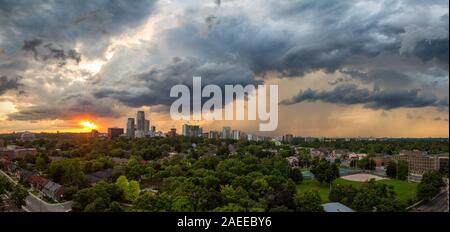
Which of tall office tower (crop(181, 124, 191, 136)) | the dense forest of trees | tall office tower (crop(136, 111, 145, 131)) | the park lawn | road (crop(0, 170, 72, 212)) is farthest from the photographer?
the park lawn

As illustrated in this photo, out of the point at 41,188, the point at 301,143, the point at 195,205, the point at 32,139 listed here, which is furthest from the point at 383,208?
the point at 301,143

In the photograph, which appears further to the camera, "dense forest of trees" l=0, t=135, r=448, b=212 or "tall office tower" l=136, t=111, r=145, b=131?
"tall office tower" l=136, t=111, r=145, b=131

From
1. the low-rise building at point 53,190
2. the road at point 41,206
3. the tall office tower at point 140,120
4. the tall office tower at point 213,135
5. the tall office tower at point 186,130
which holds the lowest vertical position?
the road at point 41,206

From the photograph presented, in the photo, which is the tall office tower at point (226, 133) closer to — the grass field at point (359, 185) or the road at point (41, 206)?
the grass field at point (359, 185)

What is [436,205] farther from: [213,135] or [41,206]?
[41,206]

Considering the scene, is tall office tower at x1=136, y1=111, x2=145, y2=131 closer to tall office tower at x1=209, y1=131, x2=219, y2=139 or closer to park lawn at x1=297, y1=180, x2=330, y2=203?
tall office tower at x1=209, y1=131, x2=219, y2=139

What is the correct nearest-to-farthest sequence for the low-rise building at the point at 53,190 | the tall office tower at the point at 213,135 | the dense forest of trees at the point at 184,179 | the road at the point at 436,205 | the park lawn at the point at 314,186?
the dense forest of trees at the point at 184,179 < the low-rise building at the point at 53,190 < the road at the point at 436,205 < the park lawn at the point at 314,186 < the tall office tower at the point at 213,135

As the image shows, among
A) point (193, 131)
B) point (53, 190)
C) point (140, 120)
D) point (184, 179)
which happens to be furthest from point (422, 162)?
point (53, 190)

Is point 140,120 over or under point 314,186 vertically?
over

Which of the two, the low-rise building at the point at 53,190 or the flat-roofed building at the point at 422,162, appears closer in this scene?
the low-rise building at the point at 53,190

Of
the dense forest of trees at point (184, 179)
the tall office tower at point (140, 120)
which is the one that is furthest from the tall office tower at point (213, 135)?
the tall office tower at point (140, 120)

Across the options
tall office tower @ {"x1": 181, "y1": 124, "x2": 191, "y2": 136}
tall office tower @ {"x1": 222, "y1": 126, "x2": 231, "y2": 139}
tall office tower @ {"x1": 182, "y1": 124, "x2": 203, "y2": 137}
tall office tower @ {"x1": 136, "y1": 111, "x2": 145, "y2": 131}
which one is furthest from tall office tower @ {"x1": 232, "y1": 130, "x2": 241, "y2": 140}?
tall office tower @ {"x1": 136, "y1": 111, "x2": 145, "y2": 131}
